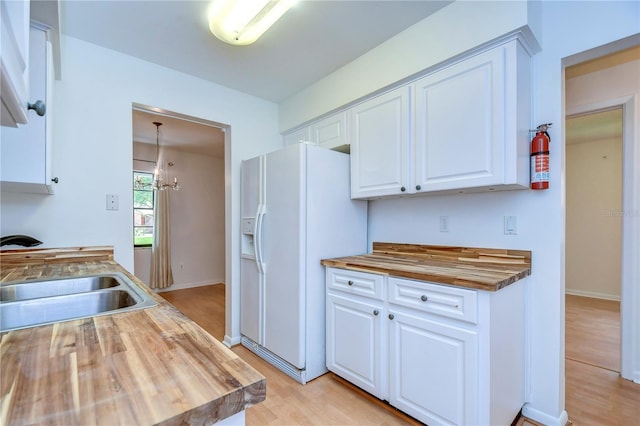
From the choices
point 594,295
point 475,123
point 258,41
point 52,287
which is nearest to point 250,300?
point 52,287

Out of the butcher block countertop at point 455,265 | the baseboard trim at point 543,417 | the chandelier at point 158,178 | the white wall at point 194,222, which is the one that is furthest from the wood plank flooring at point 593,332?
the white wall at point 194,222

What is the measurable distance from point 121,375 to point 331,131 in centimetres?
236

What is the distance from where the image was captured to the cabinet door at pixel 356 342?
1.82 metres

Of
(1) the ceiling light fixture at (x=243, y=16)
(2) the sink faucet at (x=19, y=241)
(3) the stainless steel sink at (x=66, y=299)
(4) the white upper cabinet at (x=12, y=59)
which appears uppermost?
(1) the ceiling light fixture at (x=243, y=16)

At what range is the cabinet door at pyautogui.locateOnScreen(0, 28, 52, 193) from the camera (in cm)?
132

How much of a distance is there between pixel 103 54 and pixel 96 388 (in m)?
2.55

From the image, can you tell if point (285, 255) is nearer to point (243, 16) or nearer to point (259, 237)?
point (259, 237)

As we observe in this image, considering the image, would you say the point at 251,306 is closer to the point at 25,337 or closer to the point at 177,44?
the point at 25,337

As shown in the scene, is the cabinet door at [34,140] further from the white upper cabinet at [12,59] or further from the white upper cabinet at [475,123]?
the white upper cabinet at [475,123]

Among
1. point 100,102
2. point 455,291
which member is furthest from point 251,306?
point 100,102

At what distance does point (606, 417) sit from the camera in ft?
5.62

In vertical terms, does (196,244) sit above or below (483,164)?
below

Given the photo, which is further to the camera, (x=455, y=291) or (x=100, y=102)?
(x=100, y=102)

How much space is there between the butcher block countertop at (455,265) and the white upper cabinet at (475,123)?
0.46m
